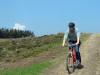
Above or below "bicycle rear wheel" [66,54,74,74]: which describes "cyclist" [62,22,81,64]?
above

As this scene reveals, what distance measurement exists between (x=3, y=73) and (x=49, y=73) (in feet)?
6.12

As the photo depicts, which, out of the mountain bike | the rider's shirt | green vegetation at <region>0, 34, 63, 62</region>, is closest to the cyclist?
the rider's shirt

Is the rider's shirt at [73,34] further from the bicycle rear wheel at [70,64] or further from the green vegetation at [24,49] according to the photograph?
the green vegetation at [24,49]

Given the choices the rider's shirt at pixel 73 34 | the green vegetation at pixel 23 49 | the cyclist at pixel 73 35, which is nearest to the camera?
the cyclist at pixel 73 35

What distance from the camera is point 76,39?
9047mm

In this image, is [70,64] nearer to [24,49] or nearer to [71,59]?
[71,59]

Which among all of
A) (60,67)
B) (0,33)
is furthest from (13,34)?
(60,67)

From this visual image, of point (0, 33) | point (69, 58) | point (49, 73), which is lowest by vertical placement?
point (49, 73)

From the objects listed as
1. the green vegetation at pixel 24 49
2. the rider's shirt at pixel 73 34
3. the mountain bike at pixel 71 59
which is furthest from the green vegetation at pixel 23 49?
the rider's shirt at pixel 73 34

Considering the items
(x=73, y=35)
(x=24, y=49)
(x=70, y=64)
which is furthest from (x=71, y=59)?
(x=24, y=49)

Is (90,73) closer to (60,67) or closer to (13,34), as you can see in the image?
(60,67)

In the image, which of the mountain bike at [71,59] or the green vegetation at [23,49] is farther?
the green vegetation at [23,49]

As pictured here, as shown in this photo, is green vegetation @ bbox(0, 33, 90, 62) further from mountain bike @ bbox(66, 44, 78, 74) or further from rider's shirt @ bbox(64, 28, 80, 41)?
rider's shirt @ bbox(64, 28, 80, 41)

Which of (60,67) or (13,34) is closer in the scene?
(60,67)
